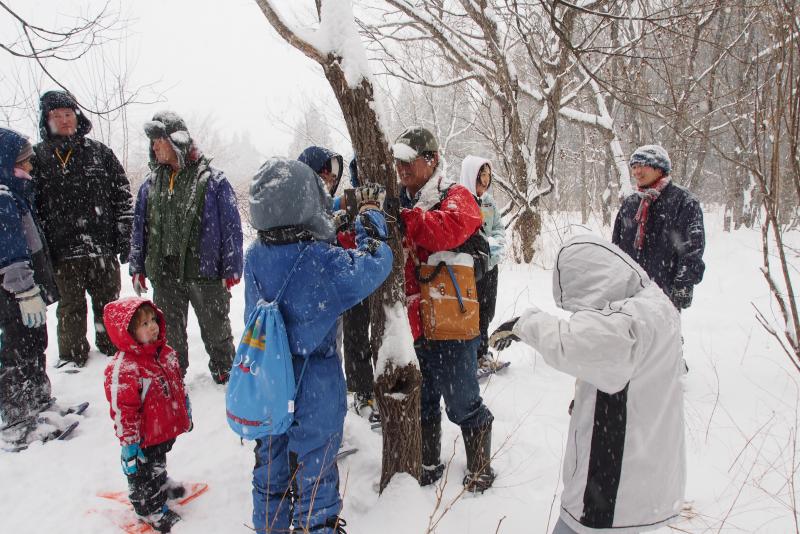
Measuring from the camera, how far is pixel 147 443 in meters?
2.26

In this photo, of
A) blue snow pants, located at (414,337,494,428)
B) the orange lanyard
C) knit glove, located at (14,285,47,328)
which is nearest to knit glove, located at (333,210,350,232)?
blue snow pants, located at (414,337,494,428)

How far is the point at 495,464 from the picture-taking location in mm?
2775

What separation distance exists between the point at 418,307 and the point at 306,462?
994mm

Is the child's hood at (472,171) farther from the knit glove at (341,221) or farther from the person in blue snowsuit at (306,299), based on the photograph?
the person in blue snowsuit at (306,299)

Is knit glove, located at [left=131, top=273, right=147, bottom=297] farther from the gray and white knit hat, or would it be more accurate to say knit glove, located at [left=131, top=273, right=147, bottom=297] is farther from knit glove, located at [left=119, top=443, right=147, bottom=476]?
knit glove, located at [left=119, top=443, right=147, bottom=476]

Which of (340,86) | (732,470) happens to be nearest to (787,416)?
(732,470)

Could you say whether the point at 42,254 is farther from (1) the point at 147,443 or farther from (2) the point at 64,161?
(1) the point at 147,443

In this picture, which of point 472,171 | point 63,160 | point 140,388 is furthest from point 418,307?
point 63,160

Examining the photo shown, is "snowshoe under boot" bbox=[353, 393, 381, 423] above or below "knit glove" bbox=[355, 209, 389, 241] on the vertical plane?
below

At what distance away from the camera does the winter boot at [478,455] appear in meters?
2.45

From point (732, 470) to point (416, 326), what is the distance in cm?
216

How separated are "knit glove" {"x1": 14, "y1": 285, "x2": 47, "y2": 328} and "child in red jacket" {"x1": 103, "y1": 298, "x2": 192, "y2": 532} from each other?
3.00 feet

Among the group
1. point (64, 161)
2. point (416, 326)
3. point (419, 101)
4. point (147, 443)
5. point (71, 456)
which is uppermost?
point (419, 101)

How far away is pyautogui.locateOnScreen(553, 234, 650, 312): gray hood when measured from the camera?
5.57ft
